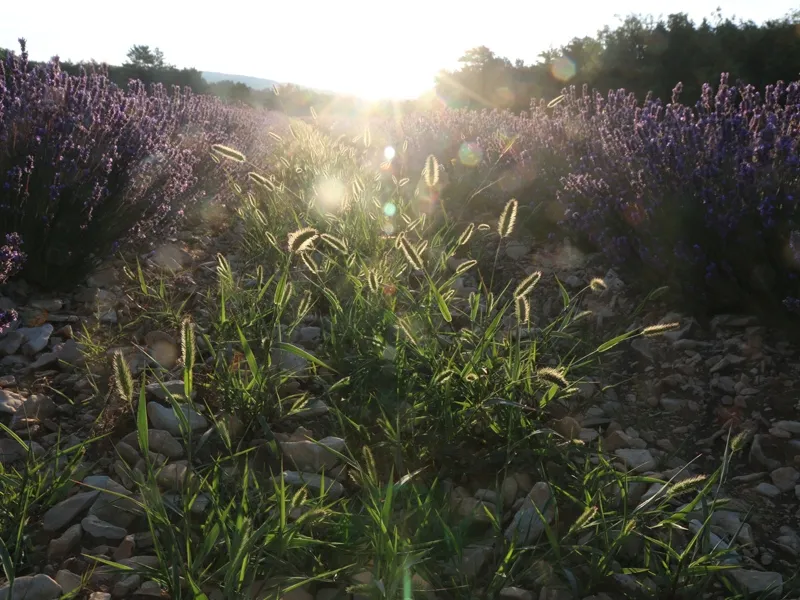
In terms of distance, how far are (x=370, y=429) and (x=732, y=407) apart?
1387 millimetres

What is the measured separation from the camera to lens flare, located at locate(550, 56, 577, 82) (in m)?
18.6

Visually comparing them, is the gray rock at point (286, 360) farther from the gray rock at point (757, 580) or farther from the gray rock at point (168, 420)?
the gray rock at point (757, 580)

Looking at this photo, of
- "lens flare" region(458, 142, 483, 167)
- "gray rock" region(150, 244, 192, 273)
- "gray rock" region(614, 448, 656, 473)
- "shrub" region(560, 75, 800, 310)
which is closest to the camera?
"gray rock" region(614, 448, 656, 473)

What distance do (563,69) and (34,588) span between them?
65.5ft

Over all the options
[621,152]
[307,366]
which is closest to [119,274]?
[307,366]

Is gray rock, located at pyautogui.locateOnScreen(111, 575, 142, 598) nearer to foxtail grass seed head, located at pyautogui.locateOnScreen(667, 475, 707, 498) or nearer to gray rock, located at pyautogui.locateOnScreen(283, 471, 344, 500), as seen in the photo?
gray rock, located at pyautogui.locateOnScreen(283, 471, 344, 500)

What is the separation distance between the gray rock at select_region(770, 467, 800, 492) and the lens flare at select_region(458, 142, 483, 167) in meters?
4.03

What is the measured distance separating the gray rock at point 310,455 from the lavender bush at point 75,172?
68.4 inches

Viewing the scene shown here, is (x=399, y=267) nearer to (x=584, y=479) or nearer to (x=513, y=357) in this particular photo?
(x=513, y=357)

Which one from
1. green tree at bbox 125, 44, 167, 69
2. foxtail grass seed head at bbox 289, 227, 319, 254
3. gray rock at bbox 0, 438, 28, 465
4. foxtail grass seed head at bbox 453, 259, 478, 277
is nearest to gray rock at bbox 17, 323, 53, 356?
gray rock at bbox 0, 438, 28, 465

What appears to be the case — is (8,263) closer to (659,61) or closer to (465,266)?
(465,266)

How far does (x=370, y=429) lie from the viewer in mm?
2105

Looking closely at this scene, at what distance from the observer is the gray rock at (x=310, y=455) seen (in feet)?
6.32

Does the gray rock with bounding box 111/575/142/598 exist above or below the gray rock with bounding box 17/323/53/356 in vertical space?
below
